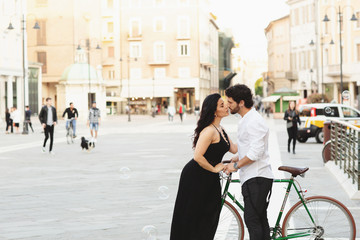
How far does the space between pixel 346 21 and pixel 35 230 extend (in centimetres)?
5513

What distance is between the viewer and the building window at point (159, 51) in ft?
288

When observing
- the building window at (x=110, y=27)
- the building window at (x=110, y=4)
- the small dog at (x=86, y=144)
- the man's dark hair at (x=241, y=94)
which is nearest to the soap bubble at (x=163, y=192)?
the man's dark hair at (x=241, y=94)

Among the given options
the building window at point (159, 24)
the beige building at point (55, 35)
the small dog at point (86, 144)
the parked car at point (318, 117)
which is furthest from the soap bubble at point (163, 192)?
the building window at point (159, 24)

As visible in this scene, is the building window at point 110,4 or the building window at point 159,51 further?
the building window at point 110,4

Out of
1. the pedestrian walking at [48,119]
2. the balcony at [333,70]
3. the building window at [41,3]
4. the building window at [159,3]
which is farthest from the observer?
the building window at [159,3]

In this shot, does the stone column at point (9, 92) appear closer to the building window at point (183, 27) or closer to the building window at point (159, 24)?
the building window at point (159, 24)

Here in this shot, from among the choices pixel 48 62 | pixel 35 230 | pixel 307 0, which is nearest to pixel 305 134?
pixel 35 230

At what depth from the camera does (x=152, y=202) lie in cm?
1055

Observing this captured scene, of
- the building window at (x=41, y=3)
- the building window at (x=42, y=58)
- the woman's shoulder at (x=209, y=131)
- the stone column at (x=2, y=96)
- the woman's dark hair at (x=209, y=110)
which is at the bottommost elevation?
the woman's shoulder at (x=209, y=131)

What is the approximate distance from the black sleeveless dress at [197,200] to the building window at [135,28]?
82821mm

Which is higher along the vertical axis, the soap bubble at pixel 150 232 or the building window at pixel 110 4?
the building window at pixel 110 4

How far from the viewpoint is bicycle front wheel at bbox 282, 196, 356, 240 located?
6.34m

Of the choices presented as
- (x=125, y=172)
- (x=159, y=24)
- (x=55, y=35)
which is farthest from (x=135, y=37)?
(x=125, y=172)

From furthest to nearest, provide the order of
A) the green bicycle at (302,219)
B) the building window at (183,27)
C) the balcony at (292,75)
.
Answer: the building window at (183,27), the balcony at (292,75), the green bicycle at (302,219)
